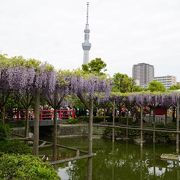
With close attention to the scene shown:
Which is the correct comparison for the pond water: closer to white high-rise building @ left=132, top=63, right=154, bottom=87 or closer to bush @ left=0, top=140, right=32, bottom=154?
bush @ left=0, top=140, right=32, bottom=154

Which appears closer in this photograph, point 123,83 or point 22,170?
point 22,170

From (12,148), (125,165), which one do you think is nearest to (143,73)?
(125,165)

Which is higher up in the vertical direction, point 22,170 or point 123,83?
point 123,83

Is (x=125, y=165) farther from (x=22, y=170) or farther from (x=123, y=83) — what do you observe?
(x=123, y=83)

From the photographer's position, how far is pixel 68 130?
73.7 feet

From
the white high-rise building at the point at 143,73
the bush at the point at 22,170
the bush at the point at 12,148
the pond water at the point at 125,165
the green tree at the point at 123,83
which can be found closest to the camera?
the bush at the point at 22,170

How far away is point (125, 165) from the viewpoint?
44.9 ft

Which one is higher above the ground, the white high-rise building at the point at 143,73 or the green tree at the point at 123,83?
the white high-rise building at the point at 143,73

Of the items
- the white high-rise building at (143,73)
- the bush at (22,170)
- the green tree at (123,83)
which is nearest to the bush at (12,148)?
the bush at (22,170)

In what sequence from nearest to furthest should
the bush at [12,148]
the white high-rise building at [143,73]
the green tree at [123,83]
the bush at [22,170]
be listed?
the bush at [22,170] → the bush at [12,148] → the green tree at [123,83] → the white high-rise building at [143,73]

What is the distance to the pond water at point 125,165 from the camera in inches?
458

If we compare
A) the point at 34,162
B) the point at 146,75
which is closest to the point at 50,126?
the point at 34,162

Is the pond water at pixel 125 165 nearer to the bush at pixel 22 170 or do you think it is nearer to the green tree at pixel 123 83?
the bush at pixel 22 170

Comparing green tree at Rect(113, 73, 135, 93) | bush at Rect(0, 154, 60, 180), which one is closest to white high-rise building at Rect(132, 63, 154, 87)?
green tree at Rect(113, 73, 135, 93)
